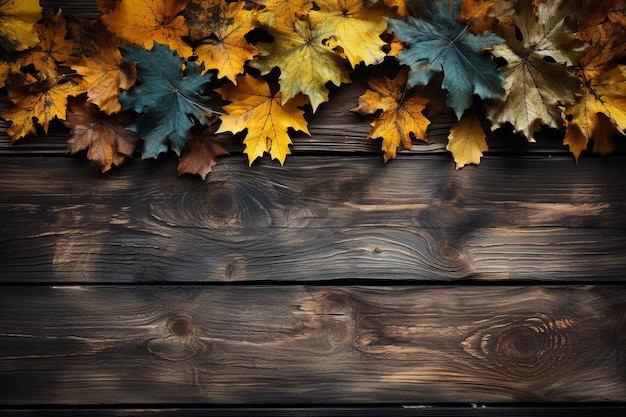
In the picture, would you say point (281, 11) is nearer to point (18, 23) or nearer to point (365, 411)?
point (18, 23)

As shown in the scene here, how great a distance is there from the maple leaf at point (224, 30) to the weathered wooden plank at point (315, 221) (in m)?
0.16

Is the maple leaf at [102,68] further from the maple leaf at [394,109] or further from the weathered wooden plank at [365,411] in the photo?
the weathered wooden plank at [365,411]

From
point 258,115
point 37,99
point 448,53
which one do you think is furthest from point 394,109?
point 37,99

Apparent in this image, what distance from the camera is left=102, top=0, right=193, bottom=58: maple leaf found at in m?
0.87

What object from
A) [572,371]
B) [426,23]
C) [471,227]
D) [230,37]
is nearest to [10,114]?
[230,37]

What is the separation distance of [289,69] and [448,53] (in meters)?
0.26

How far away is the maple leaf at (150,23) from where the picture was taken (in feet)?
2.85

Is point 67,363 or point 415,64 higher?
point 415,64

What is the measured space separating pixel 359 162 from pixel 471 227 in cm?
23

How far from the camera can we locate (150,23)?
88cm

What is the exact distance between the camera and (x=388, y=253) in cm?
94

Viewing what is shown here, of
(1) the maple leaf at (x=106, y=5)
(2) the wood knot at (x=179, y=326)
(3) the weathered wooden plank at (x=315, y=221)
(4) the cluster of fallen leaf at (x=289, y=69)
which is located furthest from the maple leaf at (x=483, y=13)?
(2) the wood knot at (x=179, y=326)

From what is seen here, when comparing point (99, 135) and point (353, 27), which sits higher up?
point (353, 27)

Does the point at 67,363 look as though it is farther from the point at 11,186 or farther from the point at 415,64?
the point at 415,64
